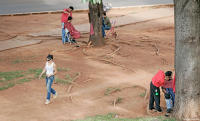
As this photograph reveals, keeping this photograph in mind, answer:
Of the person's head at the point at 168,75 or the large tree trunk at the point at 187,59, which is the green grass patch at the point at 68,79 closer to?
the person's head at the point at 168,75

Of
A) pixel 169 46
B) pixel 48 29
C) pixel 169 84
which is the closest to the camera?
pixel 169 84


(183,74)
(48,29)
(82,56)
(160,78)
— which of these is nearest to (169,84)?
(160,78)

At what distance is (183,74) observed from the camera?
8.63 meters

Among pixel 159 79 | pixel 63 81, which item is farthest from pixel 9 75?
pixel 159 79

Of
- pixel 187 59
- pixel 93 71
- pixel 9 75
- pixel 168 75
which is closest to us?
pixel 187 59

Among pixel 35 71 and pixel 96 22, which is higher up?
pixel 96 22

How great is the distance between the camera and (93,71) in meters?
13.5

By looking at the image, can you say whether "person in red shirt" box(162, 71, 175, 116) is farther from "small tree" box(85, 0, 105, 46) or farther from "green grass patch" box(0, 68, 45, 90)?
"small tree" box(85, 0, 105, 46)

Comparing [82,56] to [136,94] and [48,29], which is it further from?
[48,29]

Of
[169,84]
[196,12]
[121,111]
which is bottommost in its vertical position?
[121,111]

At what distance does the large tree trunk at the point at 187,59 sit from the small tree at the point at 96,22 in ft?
24.5

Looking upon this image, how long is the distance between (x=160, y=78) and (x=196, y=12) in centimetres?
186

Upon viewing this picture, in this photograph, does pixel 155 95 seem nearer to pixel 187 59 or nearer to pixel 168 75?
pixel 168 75

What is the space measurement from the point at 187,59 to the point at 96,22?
7909 millimetres
